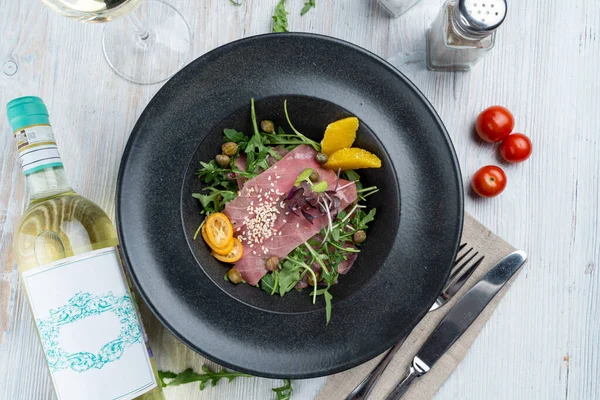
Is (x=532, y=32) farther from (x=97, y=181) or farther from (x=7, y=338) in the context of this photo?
(x=7, y=338)

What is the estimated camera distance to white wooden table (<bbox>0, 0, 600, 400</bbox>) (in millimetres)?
2025

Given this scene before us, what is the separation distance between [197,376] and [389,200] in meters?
0.91

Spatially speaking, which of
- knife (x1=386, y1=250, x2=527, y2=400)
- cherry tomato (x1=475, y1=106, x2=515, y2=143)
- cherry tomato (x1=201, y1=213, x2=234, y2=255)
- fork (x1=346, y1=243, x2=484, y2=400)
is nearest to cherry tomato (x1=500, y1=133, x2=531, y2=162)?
cherry tomato (x1=475, y1=106, x2=515, y2=143)

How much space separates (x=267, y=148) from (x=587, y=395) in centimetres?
150

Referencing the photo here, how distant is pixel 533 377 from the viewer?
207 centimetres

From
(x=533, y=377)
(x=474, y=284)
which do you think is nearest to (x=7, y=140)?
(x=474, y=284)

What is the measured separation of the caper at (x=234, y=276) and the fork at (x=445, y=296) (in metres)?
0.59

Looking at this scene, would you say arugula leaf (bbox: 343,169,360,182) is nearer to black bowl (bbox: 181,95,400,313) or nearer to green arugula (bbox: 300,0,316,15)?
black bowl (bbox: 181,95,400,313)

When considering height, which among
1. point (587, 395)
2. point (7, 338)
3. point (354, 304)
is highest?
point (354, 304)

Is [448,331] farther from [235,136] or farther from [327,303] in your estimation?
[235,136]

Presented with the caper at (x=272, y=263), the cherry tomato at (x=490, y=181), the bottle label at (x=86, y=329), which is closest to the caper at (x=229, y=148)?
the caper at (x=272, y=263)

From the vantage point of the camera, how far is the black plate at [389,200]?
5.44ft

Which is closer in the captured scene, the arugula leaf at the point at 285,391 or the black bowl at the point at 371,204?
the black bowl at the point at 371,204

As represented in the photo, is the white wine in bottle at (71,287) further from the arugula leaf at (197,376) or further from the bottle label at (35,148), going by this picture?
the arugula leaf at (197,376)
